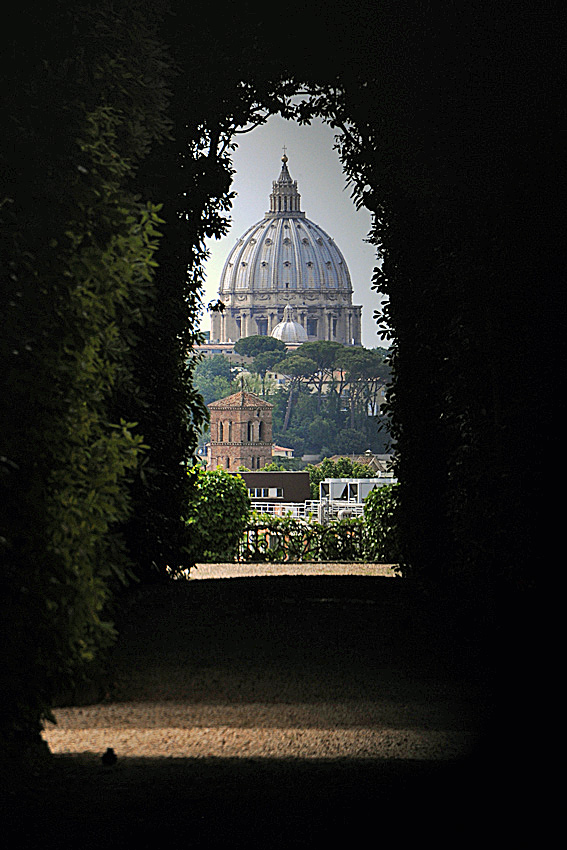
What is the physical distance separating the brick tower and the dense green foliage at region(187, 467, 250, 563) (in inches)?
2965

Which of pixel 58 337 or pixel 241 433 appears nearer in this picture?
pixel 58 337

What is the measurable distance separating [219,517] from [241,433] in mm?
77921

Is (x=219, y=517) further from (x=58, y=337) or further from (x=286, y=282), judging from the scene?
(x=286, y=282)

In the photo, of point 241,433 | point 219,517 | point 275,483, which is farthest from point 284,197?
point 219,517

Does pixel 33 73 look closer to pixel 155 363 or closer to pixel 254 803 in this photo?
pixel 254 803

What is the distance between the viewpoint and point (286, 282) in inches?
5773

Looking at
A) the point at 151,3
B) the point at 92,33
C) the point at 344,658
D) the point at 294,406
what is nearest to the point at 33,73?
the point at 92,33

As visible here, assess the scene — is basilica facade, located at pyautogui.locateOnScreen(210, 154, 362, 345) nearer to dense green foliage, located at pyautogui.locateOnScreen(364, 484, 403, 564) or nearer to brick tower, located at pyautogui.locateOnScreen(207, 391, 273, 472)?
brick tower, located at pyautogui.locateOnScreen(207, 391, 273, 472)

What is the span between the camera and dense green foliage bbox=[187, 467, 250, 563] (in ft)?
43.7

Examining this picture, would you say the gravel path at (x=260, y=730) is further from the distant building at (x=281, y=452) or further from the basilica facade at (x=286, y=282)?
the basilica facade at (x=286, y=282)

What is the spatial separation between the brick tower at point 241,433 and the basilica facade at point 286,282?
52859 millimetres

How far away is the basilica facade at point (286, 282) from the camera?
14662cm

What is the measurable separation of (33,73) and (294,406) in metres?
107

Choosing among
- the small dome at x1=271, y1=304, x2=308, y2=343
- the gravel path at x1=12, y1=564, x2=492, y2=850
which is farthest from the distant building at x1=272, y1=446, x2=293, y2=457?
the gravel path at x1=12, y1=564, x2=492, y2=850
